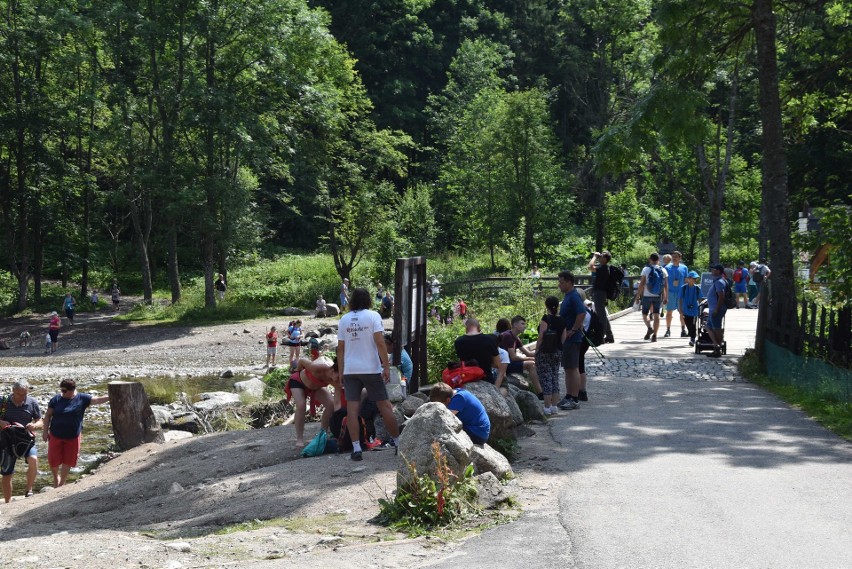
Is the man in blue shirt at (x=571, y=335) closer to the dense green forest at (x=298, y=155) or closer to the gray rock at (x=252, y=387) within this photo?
the gray rock at (x=252, y=387)

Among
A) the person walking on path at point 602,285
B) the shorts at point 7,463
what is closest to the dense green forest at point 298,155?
the person walking on path at point 602,285

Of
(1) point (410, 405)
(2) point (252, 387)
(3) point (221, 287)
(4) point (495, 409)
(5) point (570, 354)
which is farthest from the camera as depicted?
(3) point (221, 287)

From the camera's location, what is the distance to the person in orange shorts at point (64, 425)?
13.1m

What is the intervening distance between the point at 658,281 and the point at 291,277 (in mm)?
26462

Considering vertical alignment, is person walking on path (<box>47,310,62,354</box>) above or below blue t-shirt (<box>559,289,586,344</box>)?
below

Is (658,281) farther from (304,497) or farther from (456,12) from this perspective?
(456,12)

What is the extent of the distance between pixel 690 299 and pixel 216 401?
9.98 m

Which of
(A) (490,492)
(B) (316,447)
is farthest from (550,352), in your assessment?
(A) (490,492)

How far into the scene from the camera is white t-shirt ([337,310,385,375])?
10.0 metres

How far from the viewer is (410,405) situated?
37.0 feet

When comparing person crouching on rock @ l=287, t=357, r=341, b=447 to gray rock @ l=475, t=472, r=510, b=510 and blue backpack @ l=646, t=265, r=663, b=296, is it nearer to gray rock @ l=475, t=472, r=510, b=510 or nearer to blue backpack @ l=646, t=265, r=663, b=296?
gray rock @ l=475, t=472, r=510, b=510

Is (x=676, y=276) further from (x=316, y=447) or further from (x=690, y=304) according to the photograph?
(x=316, y=447)

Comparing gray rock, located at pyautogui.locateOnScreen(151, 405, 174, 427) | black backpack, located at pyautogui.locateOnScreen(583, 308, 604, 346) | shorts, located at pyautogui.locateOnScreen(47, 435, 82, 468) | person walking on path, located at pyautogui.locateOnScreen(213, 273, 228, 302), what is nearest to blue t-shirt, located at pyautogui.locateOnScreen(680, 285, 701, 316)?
black backpack, located at pyautogui.locateOnScreen(583, 308, 604, 346)

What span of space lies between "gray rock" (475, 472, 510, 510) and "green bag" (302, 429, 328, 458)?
2.90 m
